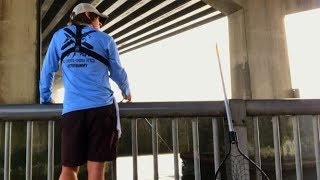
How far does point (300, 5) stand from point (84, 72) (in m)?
12.7

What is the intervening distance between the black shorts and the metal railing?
0.60 feet

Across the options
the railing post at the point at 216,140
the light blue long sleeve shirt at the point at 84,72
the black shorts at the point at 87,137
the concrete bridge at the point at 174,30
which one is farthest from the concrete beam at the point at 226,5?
the black shorts at the point at 87,137

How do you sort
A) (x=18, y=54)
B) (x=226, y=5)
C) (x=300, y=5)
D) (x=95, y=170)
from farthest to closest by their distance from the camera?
(x=300, y=5)
(x=226, y=5)
(x=18, y=54)
(x=95, y=170)

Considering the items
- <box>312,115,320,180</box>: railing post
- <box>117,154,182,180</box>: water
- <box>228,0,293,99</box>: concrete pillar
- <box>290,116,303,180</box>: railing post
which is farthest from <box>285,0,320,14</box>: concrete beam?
<box>290,116,303,180</box>: railing post

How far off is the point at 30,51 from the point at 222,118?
7.95 metres

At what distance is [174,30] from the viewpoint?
66.4 ft

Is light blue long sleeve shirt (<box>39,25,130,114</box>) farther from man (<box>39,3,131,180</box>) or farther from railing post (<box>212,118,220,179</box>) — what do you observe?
railing post (<box>212,118,220,179</box>)

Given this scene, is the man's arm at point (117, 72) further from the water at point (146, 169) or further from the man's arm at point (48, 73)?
the water at point (146, 169)

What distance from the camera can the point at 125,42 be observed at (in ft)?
78.7

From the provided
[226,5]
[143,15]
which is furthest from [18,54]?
[143,15]

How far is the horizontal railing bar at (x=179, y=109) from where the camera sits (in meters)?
3.21

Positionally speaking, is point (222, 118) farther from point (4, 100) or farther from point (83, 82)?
point (4, 100)

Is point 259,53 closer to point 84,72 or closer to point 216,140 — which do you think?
point 216,140

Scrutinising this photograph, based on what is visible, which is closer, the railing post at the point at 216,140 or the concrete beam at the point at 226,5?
the railing post at the point at 216,140
